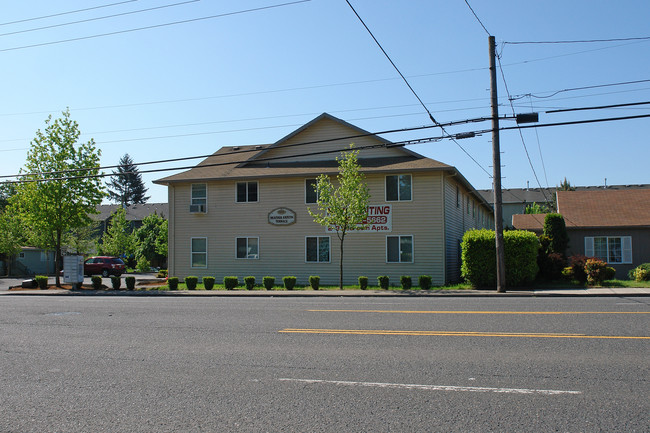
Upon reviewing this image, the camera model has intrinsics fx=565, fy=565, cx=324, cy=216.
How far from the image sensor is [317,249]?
28109mm

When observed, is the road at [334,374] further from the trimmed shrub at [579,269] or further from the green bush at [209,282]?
the green bush at [209,282]

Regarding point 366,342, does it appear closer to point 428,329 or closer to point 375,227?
point 428,329

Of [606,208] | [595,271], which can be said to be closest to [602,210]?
[606,208]

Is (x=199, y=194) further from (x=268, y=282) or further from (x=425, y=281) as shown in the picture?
(x=425, y=281)

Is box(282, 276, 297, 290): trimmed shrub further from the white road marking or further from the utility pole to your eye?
the white road marking

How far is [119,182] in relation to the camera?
10181cm

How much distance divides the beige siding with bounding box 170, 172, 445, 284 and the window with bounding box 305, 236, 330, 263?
22 cm

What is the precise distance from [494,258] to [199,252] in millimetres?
15133

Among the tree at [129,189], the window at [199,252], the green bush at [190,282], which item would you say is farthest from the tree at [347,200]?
the tree at [129,189]

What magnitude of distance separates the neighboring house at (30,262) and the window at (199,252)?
27.4 meters

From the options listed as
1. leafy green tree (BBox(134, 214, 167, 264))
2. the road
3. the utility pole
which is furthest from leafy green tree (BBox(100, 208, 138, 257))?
the road

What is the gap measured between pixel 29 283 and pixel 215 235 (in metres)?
9.65

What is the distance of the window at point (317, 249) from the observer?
2797 cm

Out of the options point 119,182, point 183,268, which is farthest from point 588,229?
point 119,182
